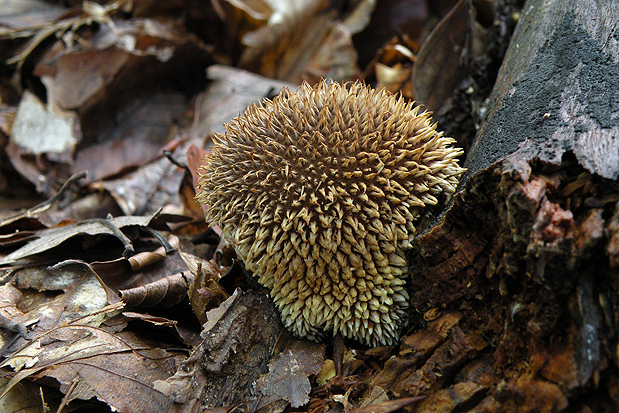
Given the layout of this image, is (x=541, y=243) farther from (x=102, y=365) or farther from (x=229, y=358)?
(x=102, y=365)

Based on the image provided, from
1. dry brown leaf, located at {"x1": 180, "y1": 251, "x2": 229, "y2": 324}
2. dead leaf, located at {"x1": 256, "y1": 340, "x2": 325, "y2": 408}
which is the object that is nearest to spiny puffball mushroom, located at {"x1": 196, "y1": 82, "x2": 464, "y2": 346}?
dead leaf, located at {"x1": 256, "y1": 340, "x2": 325, "y2": 408}

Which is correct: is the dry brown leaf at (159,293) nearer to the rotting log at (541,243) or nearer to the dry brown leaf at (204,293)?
the dry brown leaf at (204,293)

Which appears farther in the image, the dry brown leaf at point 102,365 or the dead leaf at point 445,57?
the dead leaf at point 445,57

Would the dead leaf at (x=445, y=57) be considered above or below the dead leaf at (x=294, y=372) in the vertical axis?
above

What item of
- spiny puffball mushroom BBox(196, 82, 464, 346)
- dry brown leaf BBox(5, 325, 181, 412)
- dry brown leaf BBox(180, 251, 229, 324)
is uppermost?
spiny puffball mushroom BBox(196, 82, 464, 346)

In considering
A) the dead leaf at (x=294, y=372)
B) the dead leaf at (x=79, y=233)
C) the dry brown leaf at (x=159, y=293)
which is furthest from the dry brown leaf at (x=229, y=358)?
the dead leaf at (x=79, y=233)

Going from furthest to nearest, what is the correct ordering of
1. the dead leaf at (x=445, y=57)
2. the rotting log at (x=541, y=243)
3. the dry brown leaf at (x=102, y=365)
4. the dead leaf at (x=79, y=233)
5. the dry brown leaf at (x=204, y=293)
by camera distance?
1. the dead leaf at (x=445, y=57)
2. the dead leaf at (x=79, y=233)
3. the dry brown leaf at (x=204, y=293)
4. the dry brown leaf at (x=102, y=365)
5. the rotting log at (x=541, y=243)

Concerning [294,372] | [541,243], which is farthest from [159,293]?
[541,243]

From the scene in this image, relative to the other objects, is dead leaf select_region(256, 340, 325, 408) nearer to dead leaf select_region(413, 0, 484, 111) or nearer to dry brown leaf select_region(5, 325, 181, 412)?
dry brown leaf select_region(5, 325, 181, 412)
